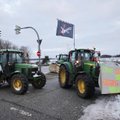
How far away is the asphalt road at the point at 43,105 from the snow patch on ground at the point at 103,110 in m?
0.27

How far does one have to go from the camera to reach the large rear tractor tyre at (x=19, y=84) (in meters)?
11.1

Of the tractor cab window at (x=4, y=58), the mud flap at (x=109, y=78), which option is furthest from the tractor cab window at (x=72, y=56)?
the tractor cab window at (x=4, y=58)

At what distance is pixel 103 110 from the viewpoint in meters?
8.38

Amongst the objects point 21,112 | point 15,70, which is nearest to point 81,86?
point 21,112

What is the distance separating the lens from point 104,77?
9828 millimetres

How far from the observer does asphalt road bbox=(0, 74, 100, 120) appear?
7.75 metres

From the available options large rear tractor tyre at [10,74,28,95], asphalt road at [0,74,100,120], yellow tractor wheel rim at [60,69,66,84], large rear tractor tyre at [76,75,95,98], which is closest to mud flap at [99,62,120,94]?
large rear tractor tyre at [76,75,95,98]

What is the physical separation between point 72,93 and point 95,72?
176cm

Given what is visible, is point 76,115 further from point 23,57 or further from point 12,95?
point 23,57

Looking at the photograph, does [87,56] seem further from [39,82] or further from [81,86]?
[39,82]

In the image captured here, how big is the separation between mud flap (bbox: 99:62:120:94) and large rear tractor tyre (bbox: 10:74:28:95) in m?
3.58

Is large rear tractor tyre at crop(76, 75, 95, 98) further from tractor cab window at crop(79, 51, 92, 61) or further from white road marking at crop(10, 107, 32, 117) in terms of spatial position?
white road marking at crop(10, 107, 32, 117)

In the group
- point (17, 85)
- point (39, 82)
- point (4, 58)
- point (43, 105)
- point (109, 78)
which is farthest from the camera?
point (39, 82)

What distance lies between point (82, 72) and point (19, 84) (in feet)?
10.3
